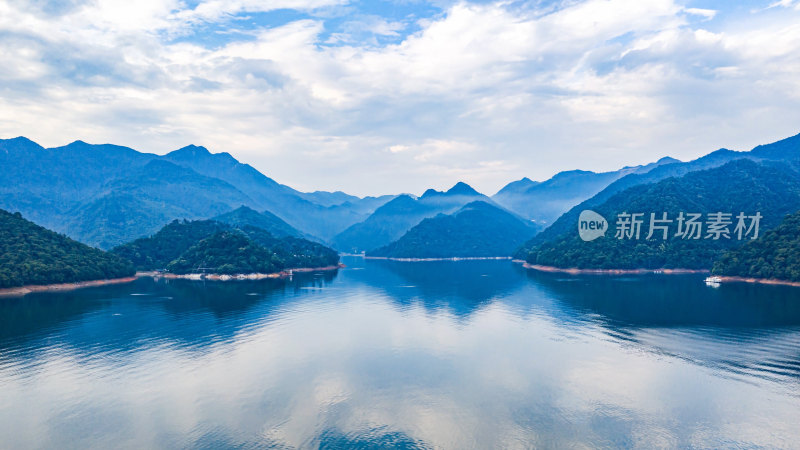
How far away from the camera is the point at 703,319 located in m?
89.2

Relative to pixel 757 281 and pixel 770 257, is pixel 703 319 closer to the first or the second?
pixel 757 281

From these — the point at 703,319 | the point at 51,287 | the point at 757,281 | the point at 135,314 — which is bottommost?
the point at 703,319

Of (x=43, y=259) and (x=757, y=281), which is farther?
(x=43, y=259)

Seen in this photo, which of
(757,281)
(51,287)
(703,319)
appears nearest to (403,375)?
(703,319)

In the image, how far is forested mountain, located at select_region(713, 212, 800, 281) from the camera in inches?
5295

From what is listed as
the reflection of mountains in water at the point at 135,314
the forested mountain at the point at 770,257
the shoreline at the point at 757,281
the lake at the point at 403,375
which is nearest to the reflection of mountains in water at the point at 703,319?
the lake at the point at 403,375

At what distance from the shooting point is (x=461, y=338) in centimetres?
8094

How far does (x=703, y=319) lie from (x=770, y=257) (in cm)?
7703

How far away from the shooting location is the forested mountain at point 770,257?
134500 millimetres

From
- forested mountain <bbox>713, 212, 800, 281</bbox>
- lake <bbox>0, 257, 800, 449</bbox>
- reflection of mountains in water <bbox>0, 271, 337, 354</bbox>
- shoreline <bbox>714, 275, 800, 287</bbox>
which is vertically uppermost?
forested mountain <bbox>713, 212, 800, 281</bbox>

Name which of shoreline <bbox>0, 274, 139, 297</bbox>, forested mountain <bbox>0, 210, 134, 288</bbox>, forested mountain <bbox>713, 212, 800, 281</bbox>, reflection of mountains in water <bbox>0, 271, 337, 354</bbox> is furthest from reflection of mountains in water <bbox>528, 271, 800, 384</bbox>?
forested mountain <bbox>0, 210, 134, 288</bbox>

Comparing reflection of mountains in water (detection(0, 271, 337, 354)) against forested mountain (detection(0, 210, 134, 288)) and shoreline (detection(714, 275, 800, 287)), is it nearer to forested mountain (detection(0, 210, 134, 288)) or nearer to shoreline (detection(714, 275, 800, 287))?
forested mountain (detection(0, 210, 134, 288))

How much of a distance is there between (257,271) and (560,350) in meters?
154

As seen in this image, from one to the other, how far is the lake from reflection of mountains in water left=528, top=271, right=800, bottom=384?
20.2 inches
